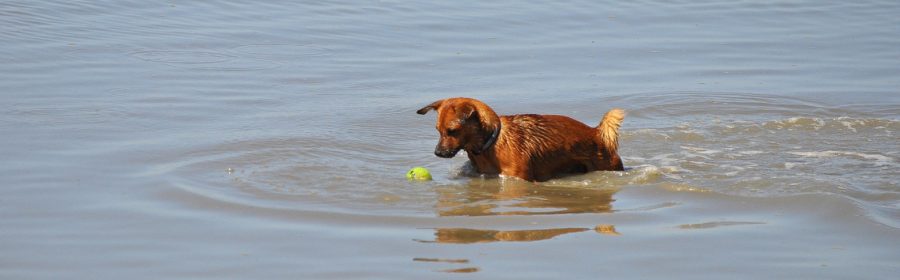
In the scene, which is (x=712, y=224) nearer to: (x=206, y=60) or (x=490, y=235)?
(x=490, y=235)

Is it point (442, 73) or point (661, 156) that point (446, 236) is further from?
point (442, 73)

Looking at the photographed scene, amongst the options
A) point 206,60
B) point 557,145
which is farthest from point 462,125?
point 206,60

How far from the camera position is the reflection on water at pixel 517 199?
840 centimetres

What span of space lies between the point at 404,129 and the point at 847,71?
5.64 meters

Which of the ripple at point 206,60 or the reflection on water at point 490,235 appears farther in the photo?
the ripple at point 206,60

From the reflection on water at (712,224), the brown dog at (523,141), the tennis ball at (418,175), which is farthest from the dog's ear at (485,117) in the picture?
the reflection on water at (712,224)

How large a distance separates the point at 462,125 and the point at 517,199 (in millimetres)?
721

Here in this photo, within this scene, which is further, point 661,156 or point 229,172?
point 661,156

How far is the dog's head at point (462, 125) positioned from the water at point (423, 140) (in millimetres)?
313

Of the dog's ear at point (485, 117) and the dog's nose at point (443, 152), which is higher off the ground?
the dog's ear at point (485, 117)

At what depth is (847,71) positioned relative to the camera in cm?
1415

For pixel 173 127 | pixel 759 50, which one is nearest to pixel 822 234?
pixel 173 127

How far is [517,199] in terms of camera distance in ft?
28.8

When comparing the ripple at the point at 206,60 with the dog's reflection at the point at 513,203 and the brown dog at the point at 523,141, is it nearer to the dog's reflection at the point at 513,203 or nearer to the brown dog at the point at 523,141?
the brown dog at the point at 523,141
